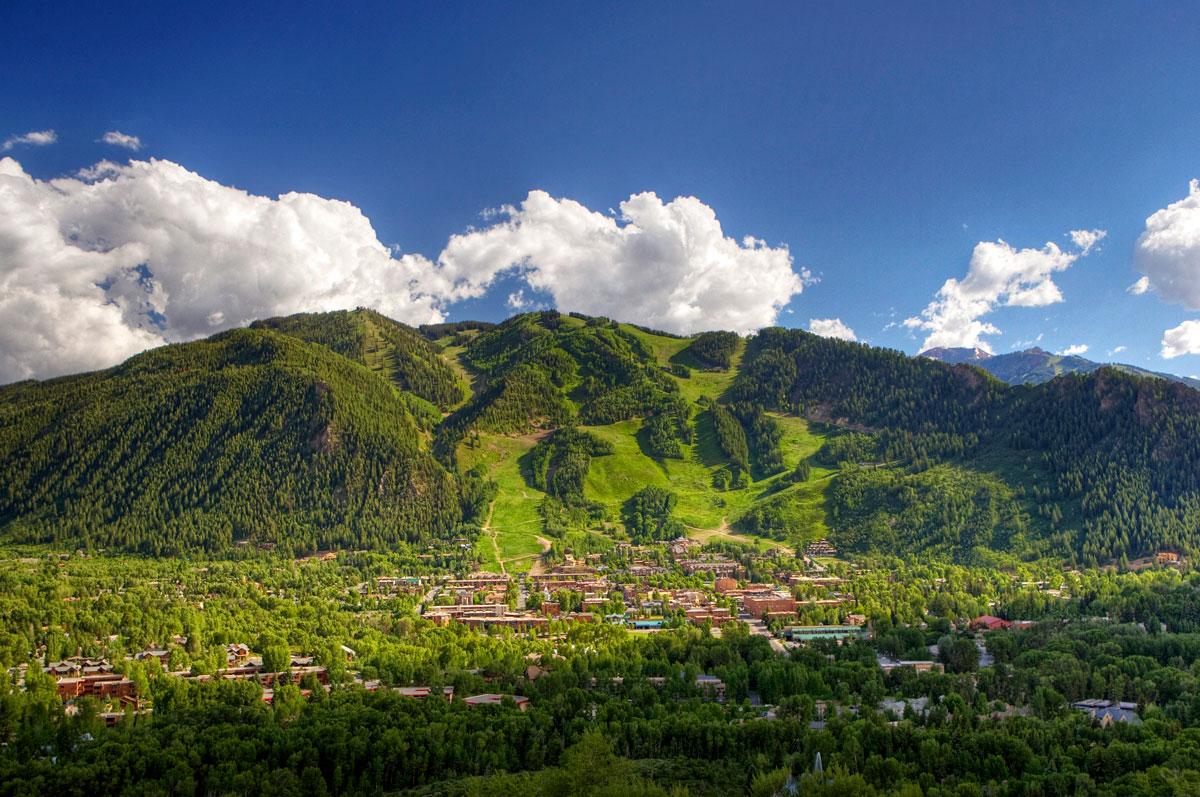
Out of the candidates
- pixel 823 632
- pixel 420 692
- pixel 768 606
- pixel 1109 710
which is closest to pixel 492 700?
pixel 420 692

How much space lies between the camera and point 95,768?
2281 inches

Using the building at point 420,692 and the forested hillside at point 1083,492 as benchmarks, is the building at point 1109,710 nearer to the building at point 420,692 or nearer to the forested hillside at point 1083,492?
the building at point 420,692

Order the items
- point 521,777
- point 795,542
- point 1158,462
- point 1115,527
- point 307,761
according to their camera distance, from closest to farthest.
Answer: point 521,777
point 307,761
point 1115,527
point 1158,462
point 795,542

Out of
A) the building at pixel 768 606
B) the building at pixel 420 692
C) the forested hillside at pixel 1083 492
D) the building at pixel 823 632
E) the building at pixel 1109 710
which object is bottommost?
the building at pixel 1109 710

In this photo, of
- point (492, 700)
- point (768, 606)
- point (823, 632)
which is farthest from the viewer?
point (768, 606)

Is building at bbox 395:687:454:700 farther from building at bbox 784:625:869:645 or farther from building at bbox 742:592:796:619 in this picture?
building at bbox 742:592:796:619

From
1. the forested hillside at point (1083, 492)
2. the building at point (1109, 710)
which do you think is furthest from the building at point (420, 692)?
the forested hillside at point (1083, 492)

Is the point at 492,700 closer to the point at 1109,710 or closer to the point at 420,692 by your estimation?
the point at 420,692

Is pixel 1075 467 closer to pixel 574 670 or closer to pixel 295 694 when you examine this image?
pixel 574 670

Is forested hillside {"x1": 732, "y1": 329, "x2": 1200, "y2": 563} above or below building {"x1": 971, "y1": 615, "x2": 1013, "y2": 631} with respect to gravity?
above

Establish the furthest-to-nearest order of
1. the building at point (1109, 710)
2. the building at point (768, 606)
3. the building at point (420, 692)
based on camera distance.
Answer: the building at point (768, 606) < the building at point (420, 692) < the building at point (1109, 710)

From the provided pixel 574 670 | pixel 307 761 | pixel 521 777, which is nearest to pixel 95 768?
pixel 307 761

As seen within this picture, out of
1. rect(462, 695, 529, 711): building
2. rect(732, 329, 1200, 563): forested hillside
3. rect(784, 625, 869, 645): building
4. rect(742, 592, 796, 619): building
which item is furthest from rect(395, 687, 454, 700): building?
rect(732, 329, 1200, 563): forested hillside

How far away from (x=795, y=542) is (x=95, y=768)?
150 meters
